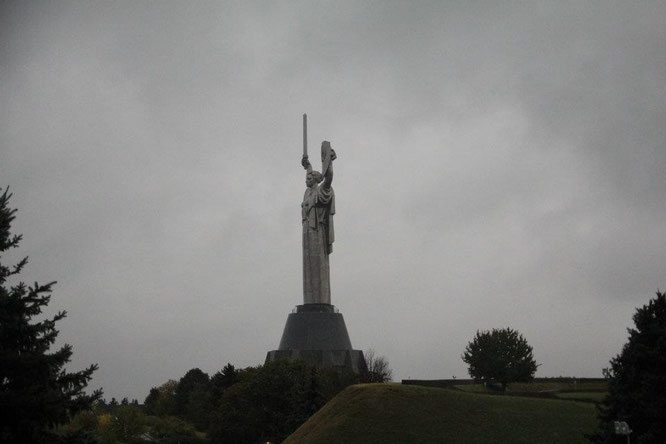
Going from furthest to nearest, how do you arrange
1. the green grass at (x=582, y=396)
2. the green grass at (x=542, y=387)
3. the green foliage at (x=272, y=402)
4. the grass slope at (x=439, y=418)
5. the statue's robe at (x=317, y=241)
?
the statue's robe at (x=317, y=241), the green grass at (x=542, y=387), the green foliage at (x=272, y=402), the green grass at (x=582, y=396), the grass slope at (x=439, y=418)

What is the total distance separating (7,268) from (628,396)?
56.6ft

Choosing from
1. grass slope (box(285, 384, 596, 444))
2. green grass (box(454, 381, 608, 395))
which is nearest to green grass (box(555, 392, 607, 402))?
green grass (box(454, 381, 608, 395))

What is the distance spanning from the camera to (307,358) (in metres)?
42.2

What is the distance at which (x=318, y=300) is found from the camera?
44688 mm

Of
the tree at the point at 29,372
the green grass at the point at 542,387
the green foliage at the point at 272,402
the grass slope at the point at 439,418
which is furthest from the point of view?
the green grass at the point at 542,387

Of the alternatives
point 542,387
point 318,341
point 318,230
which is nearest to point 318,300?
point 318,341

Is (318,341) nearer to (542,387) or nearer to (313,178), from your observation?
(313,178)

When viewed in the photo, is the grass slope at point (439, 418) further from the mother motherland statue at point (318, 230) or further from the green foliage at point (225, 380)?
the green foliage at point (225, 380)

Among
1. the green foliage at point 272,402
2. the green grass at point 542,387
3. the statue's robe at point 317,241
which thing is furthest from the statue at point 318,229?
the green grass at point 542,387

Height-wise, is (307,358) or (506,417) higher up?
(307,358)

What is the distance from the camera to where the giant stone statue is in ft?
139

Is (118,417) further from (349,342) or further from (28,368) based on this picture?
(28,368)

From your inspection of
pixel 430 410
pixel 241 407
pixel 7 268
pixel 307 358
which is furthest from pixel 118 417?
pixel 7 268

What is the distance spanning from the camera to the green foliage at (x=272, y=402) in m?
38.6
